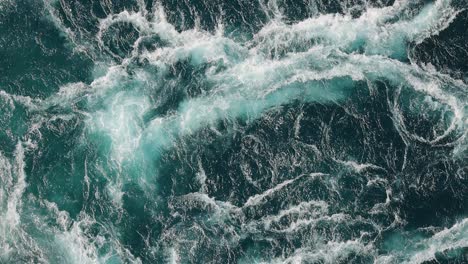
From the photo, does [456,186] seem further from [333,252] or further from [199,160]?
[199,160]

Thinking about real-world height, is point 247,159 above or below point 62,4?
below

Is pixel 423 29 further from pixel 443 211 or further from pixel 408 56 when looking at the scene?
pixel 443 211

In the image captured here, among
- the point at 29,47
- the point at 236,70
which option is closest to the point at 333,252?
the point at 236,70

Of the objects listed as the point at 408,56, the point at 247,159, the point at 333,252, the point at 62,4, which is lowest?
the point at 333,252

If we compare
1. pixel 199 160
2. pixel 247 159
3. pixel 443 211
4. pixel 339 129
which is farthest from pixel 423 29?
pixel 199 160

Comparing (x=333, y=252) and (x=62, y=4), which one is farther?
(x=62, y=4)

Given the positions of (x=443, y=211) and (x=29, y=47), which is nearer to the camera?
(x=443, y=211)
